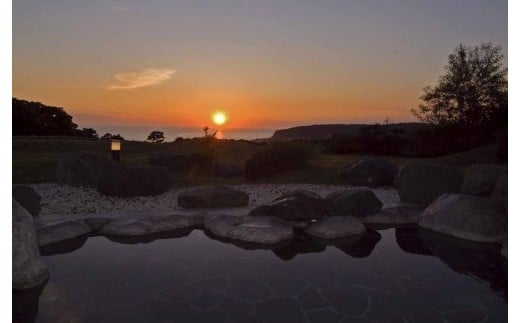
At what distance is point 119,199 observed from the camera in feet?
40.4

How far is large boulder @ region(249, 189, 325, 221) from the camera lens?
9.70m

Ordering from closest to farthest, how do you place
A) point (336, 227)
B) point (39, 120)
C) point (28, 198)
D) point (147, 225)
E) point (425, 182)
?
point (336, 227)
point (147, 225)
point (28, 198)
point (425, 182)
point (39, 120)

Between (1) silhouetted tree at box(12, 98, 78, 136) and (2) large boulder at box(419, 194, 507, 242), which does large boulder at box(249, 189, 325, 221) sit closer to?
(2) large boulder at box(419, 194, 507, 242)

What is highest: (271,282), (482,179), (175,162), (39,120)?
(39,120)

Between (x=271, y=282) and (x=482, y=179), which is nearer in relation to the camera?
(x=271, y=282)

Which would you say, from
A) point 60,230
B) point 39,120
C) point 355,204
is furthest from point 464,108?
point 39,120

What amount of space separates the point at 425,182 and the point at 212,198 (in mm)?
6293

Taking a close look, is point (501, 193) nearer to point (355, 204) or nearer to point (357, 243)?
point (355, 204)

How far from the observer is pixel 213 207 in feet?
36.9

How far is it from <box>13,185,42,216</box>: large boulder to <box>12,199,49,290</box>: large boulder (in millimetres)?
3923

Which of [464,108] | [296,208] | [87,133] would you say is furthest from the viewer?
[87,133]

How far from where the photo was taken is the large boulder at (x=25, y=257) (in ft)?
19.8

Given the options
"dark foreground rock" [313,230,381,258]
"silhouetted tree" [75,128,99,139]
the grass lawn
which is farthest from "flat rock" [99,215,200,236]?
"silhouetted tree" [75,128,99,139]
